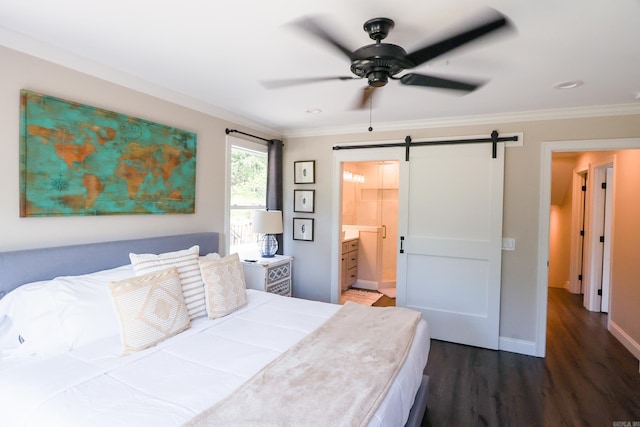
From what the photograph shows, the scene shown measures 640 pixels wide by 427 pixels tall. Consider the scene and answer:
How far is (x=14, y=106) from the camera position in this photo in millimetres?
1973

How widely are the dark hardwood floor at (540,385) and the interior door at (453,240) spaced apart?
0.31 m

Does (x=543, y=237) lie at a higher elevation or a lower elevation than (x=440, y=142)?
lower

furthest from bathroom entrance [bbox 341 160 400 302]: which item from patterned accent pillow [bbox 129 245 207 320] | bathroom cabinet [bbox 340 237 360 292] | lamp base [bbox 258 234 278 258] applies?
patterned accent pillow [bbox 129 245 207 320]

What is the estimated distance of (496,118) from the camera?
350 centimetres

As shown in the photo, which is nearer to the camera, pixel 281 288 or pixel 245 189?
pixel 281 288

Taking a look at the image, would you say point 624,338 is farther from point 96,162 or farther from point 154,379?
point 96,162

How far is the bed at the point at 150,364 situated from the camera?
4.28 ft

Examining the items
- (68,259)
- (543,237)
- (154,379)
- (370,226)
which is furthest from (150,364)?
(370,226)

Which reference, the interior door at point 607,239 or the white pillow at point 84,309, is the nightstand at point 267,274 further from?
the interior door at point 607,239

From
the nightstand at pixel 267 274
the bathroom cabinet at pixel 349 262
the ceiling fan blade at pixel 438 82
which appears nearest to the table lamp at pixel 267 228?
the nightstand at pixel 267 274

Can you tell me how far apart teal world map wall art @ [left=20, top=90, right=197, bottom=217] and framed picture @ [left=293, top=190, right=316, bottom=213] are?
64.9 inches

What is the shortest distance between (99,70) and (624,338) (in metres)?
5.49

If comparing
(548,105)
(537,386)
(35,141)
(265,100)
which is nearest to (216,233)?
(265,100)

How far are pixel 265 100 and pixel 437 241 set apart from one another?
93.2 inches
